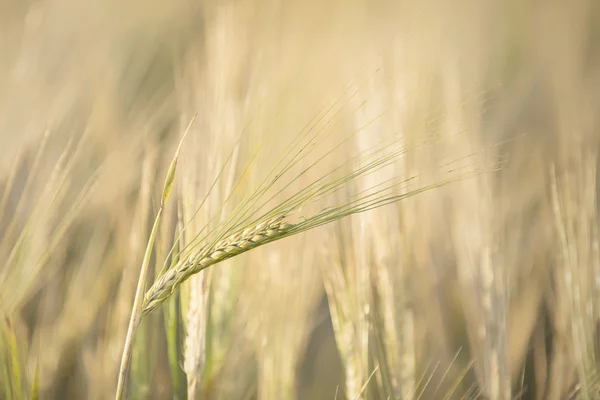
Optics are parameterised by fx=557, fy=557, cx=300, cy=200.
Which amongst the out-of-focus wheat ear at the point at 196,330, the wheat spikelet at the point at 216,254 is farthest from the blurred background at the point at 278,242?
the wheat spikelet at the point at 216,254

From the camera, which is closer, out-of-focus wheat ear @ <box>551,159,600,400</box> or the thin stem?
the thin stem

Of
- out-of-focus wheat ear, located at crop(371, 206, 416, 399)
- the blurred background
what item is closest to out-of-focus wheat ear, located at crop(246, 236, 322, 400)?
the blurred background

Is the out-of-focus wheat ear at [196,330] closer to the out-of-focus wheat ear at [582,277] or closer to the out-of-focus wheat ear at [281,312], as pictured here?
the out-of-focus wheat ear at [281,312]

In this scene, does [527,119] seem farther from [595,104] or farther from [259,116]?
[259,116]

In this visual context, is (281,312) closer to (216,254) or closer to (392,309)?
(392,309)

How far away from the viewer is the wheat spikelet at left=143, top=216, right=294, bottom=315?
625 millimetres

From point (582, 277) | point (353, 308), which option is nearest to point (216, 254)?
point (353, 308)

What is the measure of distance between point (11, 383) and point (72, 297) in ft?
1.12

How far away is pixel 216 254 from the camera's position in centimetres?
64

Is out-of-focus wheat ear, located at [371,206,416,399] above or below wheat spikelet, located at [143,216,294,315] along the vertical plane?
below

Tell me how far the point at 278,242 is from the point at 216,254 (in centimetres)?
44

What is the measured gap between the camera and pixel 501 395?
0.96 metres

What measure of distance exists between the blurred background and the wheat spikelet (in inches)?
4.6

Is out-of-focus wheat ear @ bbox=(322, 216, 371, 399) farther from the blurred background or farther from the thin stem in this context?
the thin stem
